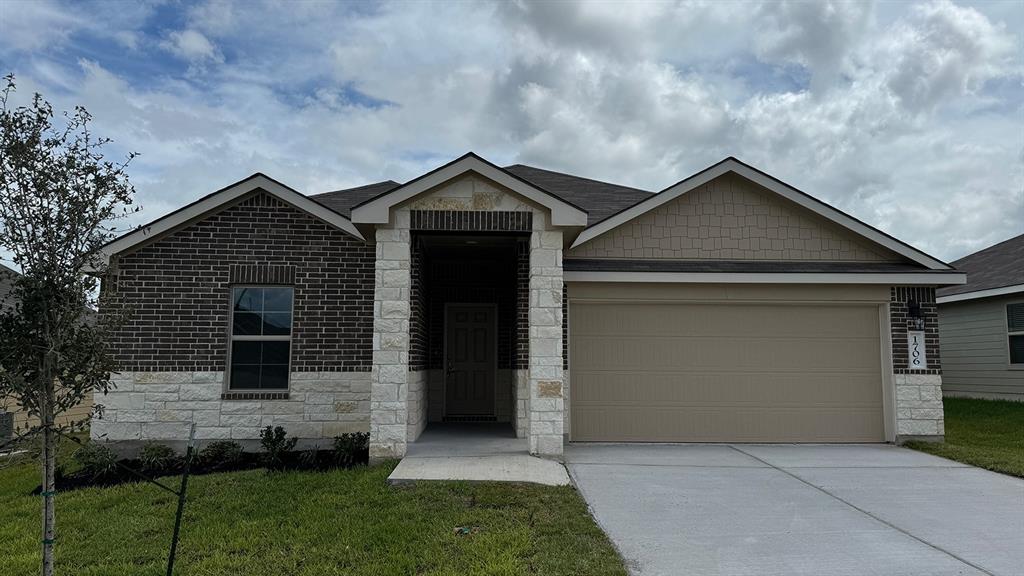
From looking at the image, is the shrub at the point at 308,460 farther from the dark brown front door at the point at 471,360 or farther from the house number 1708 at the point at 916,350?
the house number 1708 at the point at 916,350

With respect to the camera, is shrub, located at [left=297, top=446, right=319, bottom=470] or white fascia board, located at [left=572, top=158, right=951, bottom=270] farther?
white fascia board, located at [left=572, top=158, right=951, bottom=270]

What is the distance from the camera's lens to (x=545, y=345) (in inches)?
308

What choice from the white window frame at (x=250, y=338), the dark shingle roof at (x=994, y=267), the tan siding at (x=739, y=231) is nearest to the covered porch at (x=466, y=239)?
the white window frame at (x=250, y=338)

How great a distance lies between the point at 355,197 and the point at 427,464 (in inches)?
242

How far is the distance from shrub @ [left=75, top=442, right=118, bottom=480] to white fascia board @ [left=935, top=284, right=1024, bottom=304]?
54.3ft

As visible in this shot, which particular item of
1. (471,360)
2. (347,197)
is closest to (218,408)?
(471,360)

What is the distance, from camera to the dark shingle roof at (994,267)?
46.4ft

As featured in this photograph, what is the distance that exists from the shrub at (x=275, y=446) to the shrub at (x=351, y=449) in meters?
0.64

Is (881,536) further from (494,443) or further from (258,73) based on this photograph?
(258,73)

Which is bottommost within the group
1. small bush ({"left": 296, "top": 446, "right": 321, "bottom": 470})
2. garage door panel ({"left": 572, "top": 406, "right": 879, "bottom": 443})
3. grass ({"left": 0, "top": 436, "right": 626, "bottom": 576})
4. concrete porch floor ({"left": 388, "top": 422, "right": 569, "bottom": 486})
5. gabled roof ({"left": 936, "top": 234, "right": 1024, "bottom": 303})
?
grass ({"left": 0, "top": 436, "right": 626, "bottom": 576})

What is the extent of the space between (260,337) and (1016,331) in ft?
50.1

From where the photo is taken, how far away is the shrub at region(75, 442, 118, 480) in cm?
748

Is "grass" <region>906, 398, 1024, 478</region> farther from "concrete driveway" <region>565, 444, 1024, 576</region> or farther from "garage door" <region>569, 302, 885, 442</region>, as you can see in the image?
"garage door" <region>569, 302, 885, 442</region>

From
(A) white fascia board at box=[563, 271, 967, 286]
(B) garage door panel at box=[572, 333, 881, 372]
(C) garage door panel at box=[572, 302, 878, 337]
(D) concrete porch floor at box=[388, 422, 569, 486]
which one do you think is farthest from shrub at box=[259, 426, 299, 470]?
(A) white fascia board at box=[563, 271, 967, 286]
